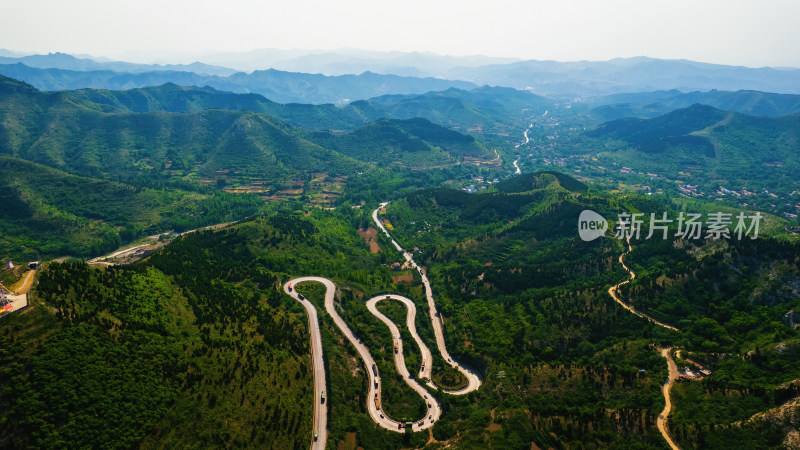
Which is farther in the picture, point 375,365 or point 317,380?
point 375,365

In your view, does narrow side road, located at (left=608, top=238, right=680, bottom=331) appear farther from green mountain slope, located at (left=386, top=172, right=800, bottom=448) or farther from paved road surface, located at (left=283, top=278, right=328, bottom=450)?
paved road surface, located at (left=283, top=278, right=328, bottom=450)

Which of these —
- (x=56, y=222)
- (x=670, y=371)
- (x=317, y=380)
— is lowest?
(x=317, y=380)

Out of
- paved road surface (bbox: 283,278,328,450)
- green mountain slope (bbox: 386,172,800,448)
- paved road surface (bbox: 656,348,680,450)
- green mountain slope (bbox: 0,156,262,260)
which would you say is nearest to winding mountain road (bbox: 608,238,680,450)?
paved road surface (bbox: 656,348,680,450)

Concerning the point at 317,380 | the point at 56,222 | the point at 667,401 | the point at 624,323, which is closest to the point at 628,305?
the point at 624,323

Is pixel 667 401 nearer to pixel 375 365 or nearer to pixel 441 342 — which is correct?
pixel 441 342

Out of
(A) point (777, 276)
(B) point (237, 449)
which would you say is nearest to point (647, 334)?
(A) point (777, 276)

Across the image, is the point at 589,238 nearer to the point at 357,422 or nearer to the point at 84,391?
the point at 357,422

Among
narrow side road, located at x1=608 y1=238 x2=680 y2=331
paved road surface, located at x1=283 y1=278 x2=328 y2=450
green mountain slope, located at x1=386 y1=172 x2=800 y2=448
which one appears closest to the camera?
green mountain slope, located at x1=386 y1=172 x2=800 y2=448

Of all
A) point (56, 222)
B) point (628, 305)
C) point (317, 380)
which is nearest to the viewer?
point (317, 380)

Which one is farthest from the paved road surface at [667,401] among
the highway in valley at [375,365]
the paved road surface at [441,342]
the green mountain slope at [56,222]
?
the green mountain slope at [56,222]
